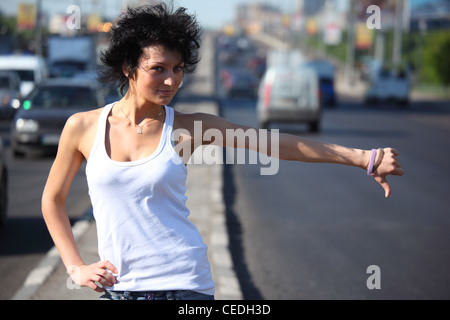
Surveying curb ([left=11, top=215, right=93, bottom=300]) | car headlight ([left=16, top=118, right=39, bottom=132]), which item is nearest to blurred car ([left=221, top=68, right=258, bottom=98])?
car headlight ([left=16, top=118, right=39, bottom=132])

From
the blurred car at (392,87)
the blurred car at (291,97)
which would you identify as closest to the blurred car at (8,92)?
the blurred car at (291,97)

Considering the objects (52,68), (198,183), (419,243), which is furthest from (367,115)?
(419,243)

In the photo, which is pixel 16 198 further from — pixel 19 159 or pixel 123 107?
pixel 123 107

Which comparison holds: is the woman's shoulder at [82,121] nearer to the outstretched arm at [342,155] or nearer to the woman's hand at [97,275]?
the woman's hand at [97,275]

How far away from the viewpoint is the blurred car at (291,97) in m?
24.0

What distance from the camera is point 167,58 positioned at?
2.80 meters

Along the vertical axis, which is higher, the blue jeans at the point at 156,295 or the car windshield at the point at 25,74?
the blue jeans at the point at 156,295

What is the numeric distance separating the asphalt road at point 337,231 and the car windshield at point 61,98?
139 inches

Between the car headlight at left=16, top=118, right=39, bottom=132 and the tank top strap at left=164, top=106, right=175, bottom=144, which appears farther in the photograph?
the car headlight at left=16, top=118, right=39, bottom=132

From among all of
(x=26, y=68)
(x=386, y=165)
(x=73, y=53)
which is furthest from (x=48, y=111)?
(x=73, y=53)

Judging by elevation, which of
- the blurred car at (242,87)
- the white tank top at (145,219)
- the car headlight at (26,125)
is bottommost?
the blurred car at (242,87)

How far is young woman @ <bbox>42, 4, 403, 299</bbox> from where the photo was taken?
8.85ft

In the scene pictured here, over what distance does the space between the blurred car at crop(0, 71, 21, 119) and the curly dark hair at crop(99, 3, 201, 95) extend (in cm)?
2433

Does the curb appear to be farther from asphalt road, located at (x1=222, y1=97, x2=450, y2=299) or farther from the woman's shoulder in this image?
the woman's shoulder
